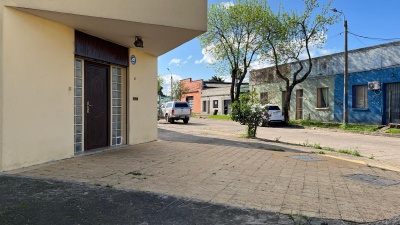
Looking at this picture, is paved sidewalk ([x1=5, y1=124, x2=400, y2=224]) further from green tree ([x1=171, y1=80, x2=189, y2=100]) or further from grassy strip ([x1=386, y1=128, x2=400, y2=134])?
green tree ([x1=171, y1=80, x2=189, y2=100])

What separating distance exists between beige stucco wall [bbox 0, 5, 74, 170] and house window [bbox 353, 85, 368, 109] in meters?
20.5

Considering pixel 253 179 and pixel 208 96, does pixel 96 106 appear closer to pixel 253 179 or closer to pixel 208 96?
pixel 253 179

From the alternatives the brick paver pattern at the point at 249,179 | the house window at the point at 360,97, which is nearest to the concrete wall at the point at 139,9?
the brick paver pattern at the point at 249,179

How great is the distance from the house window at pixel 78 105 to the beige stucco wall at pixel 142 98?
2.05 m

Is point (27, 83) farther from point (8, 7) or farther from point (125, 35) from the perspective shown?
point (125, 35)

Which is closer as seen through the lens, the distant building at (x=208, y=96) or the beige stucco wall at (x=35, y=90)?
the beige stucco wall at (x=35, y=90)

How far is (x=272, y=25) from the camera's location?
26297 millimetres

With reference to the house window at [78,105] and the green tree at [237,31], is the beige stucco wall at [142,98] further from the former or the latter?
the green tree at [237,31]

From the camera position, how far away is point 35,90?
22.6 feet

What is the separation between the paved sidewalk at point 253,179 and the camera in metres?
4.56

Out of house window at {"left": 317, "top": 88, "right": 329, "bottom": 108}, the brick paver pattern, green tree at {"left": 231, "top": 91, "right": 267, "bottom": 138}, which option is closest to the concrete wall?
the brick paver pattern

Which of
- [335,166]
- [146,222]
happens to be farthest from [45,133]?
[335,166]

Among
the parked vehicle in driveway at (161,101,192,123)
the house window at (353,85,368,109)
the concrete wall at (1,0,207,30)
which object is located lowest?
the parked vehicle in driveway at (161,101,192,123)

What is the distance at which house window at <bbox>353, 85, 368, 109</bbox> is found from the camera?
73.9ft
